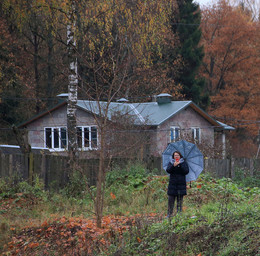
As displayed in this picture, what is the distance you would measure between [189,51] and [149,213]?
1131 inches

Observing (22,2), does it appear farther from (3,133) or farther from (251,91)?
(251,91)

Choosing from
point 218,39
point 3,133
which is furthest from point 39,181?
point 218,39

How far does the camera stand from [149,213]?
10883 millimetres

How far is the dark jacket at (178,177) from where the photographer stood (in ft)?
33.2

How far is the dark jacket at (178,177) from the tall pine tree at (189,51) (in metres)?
27.3

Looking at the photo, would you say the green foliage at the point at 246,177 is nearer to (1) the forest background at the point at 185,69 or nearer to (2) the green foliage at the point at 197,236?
(2) the green foliage at the point at 197,236

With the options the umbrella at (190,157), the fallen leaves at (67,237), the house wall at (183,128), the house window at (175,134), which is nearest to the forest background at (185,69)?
the house wall at (183,128)

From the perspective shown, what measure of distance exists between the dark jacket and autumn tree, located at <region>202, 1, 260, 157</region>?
1107 inches

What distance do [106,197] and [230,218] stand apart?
20.7ft

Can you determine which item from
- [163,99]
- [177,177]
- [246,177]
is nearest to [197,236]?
[177,177]

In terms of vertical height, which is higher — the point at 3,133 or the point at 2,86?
the point at 2,86

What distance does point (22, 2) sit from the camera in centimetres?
1492

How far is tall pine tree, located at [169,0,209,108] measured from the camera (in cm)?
3797

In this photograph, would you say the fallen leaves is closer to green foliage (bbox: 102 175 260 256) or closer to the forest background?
green foliage (bbox: 102 175 260 256)
